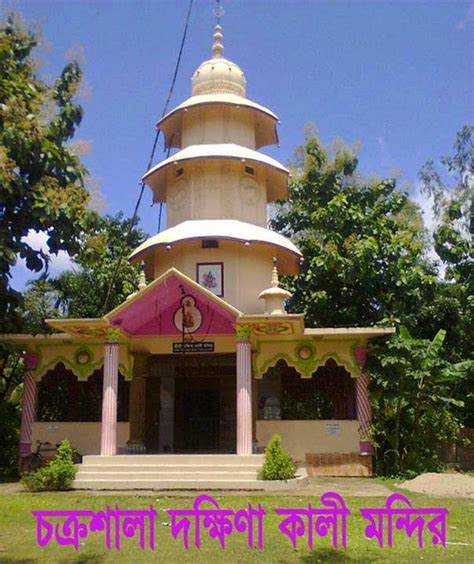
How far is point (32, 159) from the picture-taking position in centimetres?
733

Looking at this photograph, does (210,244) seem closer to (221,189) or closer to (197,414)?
(221,189)

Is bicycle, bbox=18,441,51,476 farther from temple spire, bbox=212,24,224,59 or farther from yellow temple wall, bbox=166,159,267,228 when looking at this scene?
temple spire, bbox=212,24,224,59

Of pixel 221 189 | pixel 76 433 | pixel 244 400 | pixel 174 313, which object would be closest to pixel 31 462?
pixel 76 433

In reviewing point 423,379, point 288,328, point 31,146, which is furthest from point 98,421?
point 31,146

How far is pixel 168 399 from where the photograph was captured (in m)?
16.5

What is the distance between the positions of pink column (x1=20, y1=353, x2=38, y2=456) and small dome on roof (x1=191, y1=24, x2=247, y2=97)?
30.9 feet

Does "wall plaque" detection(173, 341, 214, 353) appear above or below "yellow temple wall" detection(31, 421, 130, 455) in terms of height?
above

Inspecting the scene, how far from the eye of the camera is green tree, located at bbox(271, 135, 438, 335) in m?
19.4

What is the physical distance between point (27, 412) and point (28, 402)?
243mm

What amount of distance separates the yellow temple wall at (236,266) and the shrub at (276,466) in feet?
14.6

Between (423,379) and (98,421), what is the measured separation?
26.2 ft

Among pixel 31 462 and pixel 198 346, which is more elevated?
pixel 198 346

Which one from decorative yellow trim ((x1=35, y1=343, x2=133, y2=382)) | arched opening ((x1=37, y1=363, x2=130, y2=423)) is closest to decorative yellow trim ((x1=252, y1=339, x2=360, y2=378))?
decorative yellow trim ((x1=35, y1=343, x2=133, y2=382))

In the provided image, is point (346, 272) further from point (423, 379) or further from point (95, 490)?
point (95, 490)
